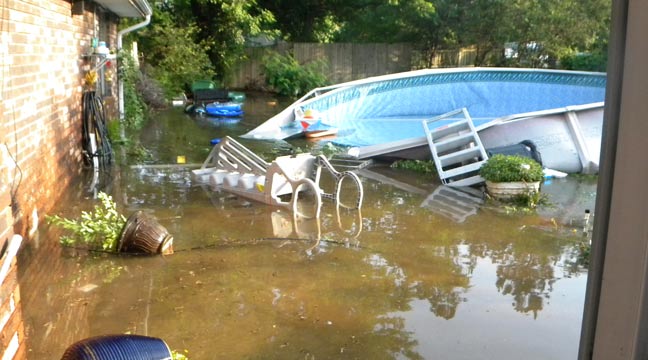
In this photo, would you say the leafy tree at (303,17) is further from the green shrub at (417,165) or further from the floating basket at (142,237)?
the floating basket at (142,237)

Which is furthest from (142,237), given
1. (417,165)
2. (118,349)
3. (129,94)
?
(129,94)

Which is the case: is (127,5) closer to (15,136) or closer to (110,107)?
(110,107)

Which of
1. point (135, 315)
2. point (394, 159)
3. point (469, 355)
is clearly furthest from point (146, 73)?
point (469, 355)

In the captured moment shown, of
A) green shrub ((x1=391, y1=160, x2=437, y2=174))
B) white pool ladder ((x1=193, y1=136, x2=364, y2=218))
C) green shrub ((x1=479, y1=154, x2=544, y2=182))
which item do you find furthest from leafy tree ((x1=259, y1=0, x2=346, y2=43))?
green shrub ((x1=479, y1=154, x2=544, y2=182))

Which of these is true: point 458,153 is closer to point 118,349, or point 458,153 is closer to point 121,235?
point 121,235

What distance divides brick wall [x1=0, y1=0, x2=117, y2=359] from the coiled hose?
112 mm

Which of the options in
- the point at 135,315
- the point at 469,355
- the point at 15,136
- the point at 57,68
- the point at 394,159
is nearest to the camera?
the point at 469,355

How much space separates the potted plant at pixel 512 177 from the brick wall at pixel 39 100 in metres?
5.03

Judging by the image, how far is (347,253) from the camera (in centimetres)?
539

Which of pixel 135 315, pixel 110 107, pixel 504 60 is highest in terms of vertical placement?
pixel 504 60

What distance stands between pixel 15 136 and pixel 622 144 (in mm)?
5149

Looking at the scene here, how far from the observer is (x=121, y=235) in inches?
202

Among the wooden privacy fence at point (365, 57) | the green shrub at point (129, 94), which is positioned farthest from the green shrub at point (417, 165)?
the wooden privacy fence at point (365, 57)

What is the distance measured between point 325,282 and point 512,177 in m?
3.59
